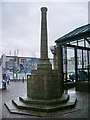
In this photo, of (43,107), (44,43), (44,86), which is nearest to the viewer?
(43,107)

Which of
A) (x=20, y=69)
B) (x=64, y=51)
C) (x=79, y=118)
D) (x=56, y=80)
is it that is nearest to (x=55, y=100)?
(x=56, y=80)

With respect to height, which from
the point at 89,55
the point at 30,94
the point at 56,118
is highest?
the point at 89,55

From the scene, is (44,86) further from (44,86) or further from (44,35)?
(44,35)

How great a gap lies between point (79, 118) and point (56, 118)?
90cm

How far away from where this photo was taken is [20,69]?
39.9 meters

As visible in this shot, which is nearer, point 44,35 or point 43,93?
point 43,93

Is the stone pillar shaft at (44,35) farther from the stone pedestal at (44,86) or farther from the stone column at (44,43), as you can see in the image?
the stone pedestal at (44,86)

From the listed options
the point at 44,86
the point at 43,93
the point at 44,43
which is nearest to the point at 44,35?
the point at 44,43

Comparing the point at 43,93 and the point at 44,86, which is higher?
the point at 44,86

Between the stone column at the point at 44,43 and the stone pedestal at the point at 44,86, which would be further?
the stone column at the point at 44,43

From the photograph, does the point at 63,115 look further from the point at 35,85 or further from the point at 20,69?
the point at 20,69

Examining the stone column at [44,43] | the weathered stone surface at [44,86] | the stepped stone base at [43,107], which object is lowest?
the stepped stone base at [43,107]

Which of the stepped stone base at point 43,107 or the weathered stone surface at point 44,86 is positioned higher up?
the weathered stone surface at point 44,86

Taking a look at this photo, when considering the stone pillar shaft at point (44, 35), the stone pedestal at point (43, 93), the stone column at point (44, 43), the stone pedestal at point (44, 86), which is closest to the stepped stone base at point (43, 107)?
the stone pedestal at point (43, 93)
